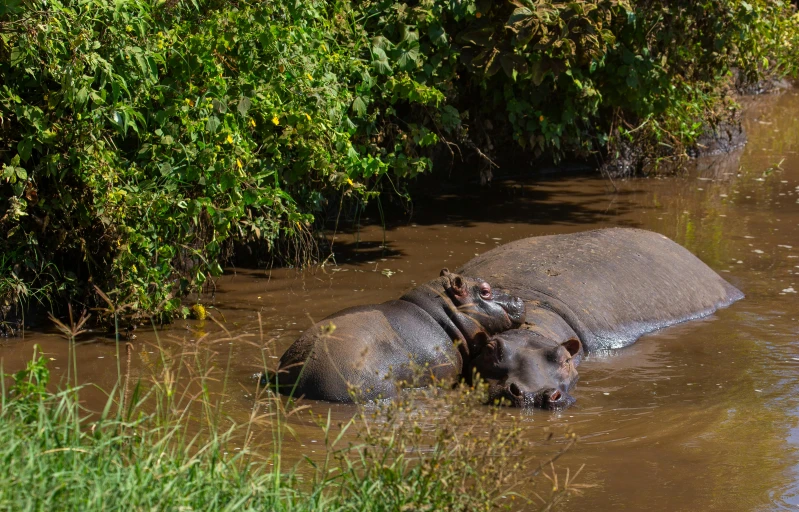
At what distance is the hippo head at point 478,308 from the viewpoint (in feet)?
20.9

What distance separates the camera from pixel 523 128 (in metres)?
10.0

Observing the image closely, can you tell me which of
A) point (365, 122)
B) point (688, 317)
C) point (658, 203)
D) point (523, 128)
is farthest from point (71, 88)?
point (658, 203)

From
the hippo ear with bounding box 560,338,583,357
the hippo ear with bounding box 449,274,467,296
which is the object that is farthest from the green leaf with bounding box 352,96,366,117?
the hippo ear with bounding box 560,338,583,357

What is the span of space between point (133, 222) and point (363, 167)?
76.7 inches

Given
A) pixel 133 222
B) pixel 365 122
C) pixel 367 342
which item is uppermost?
pixel 365 122

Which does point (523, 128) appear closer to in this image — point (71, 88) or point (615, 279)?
point (615, 279)

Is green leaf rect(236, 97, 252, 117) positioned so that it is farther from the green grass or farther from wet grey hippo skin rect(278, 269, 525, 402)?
the green grass

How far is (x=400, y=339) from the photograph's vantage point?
611 centimetres

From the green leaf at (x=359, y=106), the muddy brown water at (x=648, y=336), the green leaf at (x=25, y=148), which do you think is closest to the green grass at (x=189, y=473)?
the muddy brown water at (x=648, y=336)

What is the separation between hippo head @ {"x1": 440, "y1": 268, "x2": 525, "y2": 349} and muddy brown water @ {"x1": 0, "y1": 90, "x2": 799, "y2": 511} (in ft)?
1.81

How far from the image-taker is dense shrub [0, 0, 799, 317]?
6352mm

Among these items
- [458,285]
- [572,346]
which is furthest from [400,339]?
[572,346]

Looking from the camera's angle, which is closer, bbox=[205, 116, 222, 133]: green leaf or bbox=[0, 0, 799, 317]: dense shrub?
bbox=[0, 0, 799, 317]: dense shrub

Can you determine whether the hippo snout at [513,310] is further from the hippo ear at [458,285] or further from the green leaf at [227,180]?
the green leaf at [227,180]
